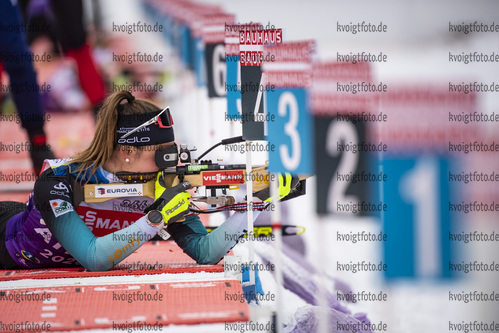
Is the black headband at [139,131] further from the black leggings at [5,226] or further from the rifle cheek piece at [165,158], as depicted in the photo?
the black leggings at [5,226]

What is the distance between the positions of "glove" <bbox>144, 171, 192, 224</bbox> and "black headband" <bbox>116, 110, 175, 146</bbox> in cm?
22

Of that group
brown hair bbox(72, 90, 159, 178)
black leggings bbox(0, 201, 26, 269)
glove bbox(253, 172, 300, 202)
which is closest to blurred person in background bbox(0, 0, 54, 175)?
black leggings bbox(0, 201, 26, 269)

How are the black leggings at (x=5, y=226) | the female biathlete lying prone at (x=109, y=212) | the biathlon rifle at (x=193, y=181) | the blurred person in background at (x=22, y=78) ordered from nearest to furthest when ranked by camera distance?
the female biathlete lying prone at (x=109, y=212), the biathlon rifle at (x=193, y=181), the black leggings at (x=5, y=226), the blurred person in background at (x=22, y=78)

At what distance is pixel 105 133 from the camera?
8.42 feet

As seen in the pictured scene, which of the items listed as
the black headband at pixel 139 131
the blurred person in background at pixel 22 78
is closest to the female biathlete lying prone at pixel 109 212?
the black headband at pixel 139 131

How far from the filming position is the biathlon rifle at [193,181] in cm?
254

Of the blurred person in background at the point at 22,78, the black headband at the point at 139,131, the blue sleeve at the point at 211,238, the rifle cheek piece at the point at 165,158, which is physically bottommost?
the blue sleeve at the point at 211,238

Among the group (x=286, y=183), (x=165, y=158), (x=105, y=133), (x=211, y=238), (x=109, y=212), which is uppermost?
(x=105, y=133)

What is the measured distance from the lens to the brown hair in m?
2.57

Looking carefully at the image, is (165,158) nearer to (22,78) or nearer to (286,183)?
(286,183)

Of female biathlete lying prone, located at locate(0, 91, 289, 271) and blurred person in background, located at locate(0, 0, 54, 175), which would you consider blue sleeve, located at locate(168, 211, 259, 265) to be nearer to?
female biathlete lying prone, located at locate(0, 91, 289, 271)

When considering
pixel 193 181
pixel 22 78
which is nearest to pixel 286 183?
pixel 193 181

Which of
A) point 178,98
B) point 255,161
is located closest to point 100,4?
point 178,98

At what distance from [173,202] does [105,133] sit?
0.42 meters
